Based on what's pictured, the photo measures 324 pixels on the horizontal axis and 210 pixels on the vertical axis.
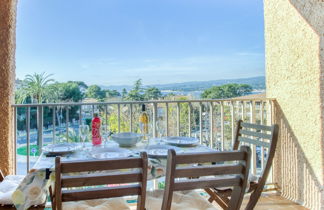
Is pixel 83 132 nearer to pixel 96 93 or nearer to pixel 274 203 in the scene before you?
pixel 96 93

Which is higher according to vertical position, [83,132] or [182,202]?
[83,132]

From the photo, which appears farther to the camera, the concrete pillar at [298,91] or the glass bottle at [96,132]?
the concrete pillar at [298,91]

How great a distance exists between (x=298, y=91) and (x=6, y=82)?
2.93m

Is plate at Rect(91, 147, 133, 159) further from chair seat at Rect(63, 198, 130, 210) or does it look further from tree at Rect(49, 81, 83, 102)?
tree at Rect(49, 81, 83, 102)

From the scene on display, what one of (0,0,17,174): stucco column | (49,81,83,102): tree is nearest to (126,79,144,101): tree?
(49,81,83,102): tree

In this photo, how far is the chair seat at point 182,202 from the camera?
151cm

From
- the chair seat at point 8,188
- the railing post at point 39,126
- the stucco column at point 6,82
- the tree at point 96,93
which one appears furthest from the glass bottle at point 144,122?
the tree at point 96,93

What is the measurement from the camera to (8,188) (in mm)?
1815

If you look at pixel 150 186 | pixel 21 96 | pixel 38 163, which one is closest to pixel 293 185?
pixel 150 186

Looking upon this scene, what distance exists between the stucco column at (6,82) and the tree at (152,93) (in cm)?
175

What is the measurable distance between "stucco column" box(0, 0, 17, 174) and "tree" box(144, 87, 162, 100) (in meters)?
1.75

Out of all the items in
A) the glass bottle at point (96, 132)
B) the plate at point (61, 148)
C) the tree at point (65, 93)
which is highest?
the tree at point (65, 93)

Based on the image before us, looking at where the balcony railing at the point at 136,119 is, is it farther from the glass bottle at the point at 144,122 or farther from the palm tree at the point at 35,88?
the glass bottle at the point at 144,122

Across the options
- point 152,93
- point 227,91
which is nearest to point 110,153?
point 152,93
